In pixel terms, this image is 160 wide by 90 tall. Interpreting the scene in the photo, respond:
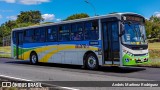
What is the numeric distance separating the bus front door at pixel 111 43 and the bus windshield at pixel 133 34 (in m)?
A: 0.49

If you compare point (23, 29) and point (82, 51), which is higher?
point (23, 29)

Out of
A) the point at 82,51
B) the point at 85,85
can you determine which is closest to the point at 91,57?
the point at 82,51

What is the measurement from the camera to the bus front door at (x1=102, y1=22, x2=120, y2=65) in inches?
681

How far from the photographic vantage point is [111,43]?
17656 mm

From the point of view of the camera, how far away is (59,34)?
2180 cm

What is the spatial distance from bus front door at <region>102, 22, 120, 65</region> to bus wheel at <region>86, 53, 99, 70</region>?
85 cm

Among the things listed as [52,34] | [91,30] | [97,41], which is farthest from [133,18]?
[52,34]

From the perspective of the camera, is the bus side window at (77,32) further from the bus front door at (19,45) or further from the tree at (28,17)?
the tree at (28,17)

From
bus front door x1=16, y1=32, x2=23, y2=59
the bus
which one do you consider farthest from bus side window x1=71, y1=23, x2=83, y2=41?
bus front door x1=16, y1=32, x2=23, y2=59

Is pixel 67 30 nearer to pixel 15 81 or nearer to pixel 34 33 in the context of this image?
pixel 34 33

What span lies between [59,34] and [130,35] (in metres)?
6.05

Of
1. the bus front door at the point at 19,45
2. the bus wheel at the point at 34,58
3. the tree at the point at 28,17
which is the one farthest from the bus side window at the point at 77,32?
the tree at the point at 28,17

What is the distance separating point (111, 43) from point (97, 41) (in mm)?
1083

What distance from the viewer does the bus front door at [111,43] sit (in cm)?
1730
